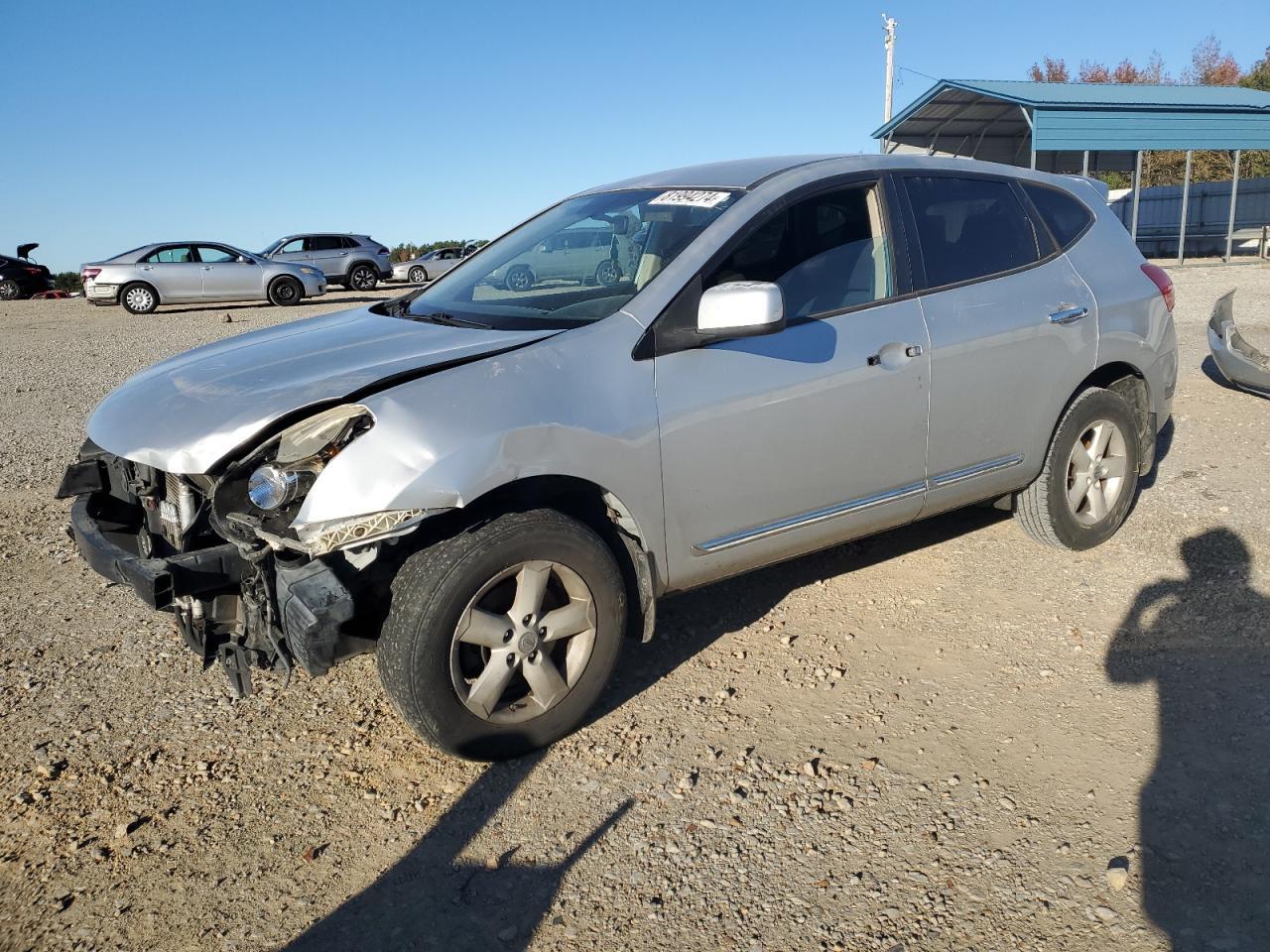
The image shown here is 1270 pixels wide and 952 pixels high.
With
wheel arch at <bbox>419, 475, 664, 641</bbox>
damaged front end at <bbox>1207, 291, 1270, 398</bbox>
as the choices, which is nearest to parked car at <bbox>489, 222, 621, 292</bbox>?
wheel arch at <bbox>419, 475, 664, 641</bbox>

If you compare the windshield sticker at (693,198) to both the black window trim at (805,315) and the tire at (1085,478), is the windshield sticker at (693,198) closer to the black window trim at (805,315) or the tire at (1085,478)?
the black window trim at (805,315)

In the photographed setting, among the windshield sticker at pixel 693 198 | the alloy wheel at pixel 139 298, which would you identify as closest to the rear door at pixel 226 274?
the alloy wheel at pixel 139 298

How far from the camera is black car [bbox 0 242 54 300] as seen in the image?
2628 cm

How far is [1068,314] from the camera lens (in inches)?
178

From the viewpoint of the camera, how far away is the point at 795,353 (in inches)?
144

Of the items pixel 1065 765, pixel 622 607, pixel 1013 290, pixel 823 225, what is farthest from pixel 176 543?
pixel 1013 290

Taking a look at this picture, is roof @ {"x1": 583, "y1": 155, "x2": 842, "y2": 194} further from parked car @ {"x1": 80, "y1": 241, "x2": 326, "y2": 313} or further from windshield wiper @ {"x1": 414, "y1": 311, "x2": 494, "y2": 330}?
parked car @ {"x1": 80, "y1": 241, "x2": 326, "y2": 313}

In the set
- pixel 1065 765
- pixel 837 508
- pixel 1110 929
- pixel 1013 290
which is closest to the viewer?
pixel 1110 929

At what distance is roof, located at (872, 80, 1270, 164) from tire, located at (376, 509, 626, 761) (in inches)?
845

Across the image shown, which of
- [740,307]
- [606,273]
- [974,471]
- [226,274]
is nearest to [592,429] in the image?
[740,307]

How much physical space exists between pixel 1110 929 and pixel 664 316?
7.16 feet

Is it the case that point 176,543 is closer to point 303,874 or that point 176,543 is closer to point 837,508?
point 303,874

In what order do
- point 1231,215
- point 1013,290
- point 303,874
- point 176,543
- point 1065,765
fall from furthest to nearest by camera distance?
point 1231,215 → point 1013,290 → point 176,543 → point 1065,765 → point 303,874

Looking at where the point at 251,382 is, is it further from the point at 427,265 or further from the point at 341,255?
the point at 427,265
